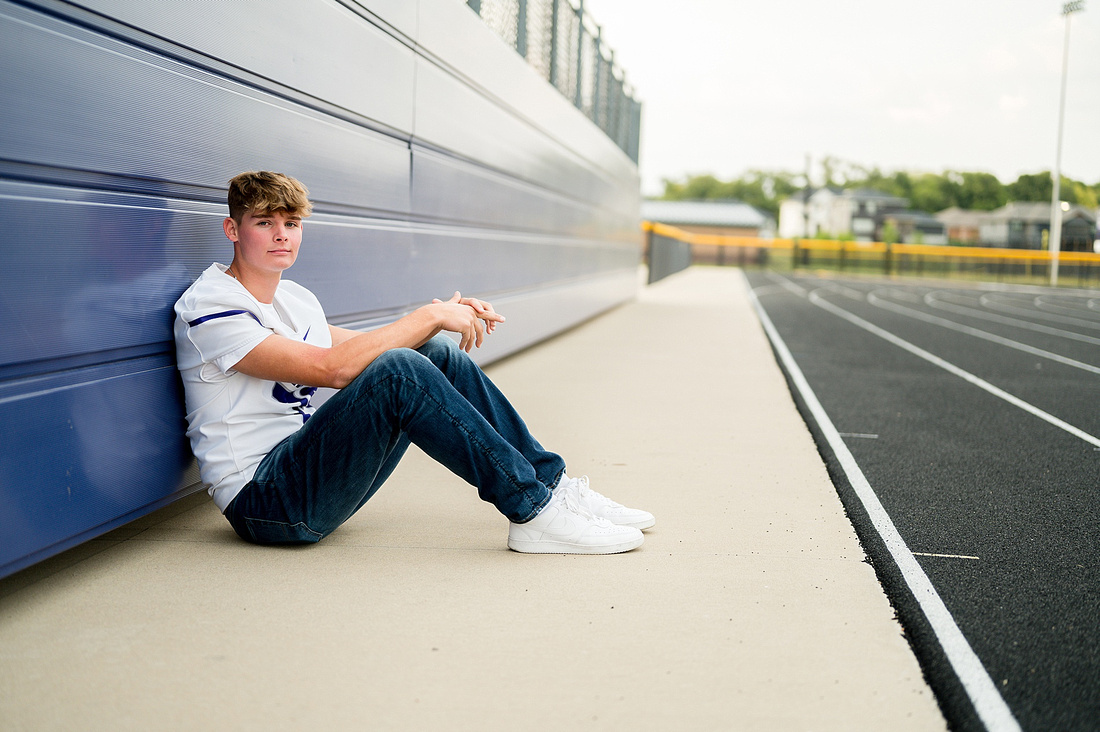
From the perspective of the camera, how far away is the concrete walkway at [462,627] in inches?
82.3

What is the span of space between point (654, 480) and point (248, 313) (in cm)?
212

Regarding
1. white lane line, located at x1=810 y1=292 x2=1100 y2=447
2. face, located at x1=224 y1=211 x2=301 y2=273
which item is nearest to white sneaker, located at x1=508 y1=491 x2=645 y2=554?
face, located at x1=224 y1=211 x2=301 y2=273

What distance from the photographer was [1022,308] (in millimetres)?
20297

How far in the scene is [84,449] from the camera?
271cm

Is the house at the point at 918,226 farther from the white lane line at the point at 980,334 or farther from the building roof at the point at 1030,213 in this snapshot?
the white lane line at the point at 980,334

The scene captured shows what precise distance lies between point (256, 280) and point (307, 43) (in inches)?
64.5

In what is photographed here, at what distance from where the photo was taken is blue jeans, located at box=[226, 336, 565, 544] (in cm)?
273

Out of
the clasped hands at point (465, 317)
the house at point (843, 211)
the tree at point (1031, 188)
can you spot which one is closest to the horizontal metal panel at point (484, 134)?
→ the clasped hands at point (465, 317)

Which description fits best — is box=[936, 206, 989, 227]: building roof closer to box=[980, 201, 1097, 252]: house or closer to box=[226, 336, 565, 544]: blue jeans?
box=[980, 201, 1097, 252]: house

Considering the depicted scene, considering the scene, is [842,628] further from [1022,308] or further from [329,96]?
[1022,308]

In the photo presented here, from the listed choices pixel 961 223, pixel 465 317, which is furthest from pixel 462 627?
pixel 961 223

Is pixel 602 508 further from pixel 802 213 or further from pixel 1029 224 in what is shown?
pixel 802 213

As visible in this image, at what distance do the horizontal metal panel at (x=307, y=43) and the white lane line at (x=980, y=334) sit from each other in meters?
7.44

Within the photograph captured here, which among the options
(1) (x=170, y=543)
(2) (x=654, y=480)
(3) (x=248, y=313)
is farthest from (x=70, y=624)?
(2) (x=654, y=480)
